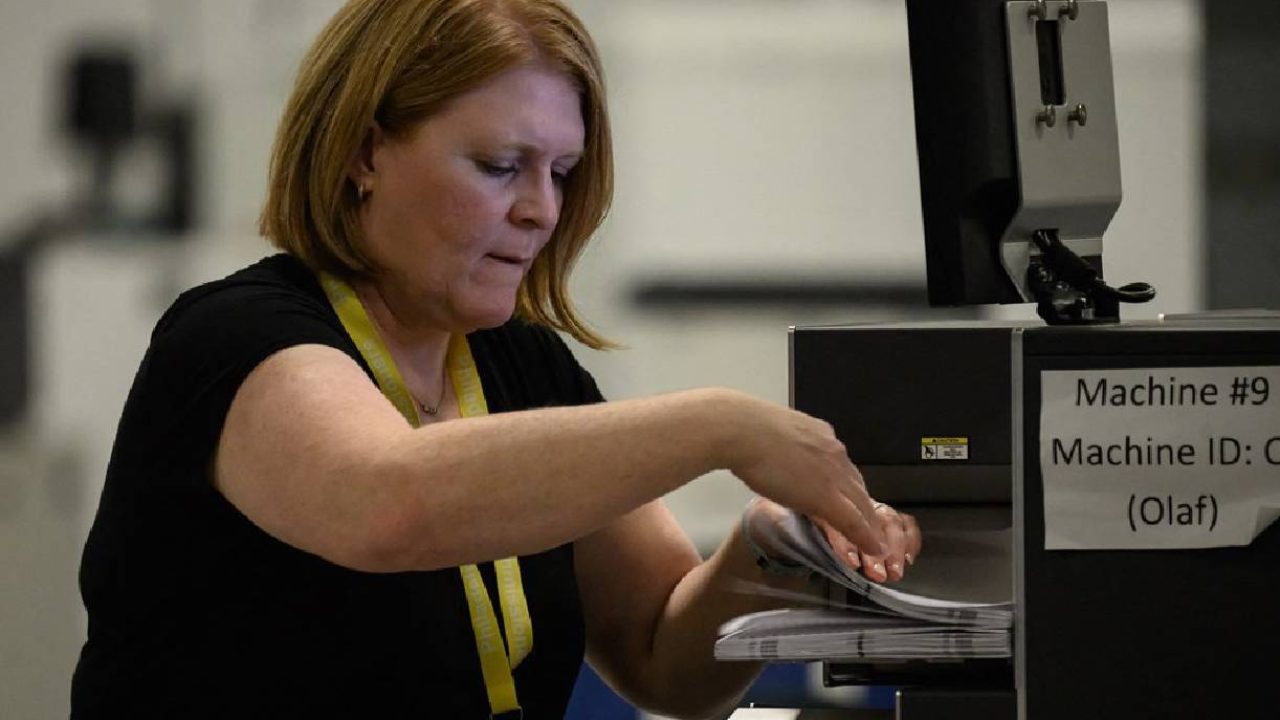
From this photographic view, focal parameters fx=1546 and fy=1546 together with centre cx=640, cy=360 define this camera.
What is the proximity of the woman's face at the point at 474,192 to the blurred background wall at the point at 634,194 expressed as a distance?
167 cm

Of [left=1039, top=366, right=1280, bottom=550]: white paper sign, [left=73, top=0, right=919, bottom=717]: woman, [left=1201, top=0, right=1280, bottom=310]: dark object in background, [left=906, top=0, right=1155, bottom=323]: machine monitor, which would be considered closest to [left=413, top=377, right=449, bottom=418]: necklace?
[left=73, top=0, right=919, bottom=717]: woman

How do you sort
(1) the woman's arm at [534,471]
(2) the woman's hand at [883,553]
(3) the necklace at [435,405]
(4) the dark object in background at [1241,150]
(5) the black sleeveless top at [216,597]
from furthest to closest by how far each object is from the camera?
(4) the dark object in background at [1241,150] → (3) the necklace at [435,405] → (5) the black sleeveless top at [216,597] → (2) the woman's hand at [883,553] → (1) the woman's arm at [534,471]

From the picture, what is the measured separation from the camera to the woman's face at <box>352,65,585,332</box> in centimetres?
122

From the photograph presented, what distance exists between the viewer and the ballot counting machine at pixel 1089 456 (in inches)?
36.5

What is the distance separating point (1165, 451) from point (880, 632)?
0.67 ft

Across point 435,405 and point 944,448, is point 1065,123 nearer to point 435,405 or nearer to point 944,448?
point 944,448

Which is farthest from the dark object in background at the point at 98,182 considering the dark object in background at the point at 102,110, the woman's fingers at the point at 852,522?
the woman's fingers at the point at 852,522

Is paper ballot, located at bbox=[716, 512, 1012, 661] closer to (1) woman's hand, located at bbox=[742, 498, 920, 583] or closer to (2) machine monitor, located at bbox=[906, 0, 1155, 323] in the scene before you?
(1) woman's hand, located at bbox=[742, 498, 920, 583]

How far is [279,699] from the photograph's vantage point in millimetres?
1178

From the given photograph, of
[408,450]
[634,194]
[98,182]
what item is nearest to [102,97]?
[98,182]

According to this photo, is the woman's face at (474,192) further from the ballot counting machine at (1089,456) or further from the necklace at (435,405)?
the ballot counting machine at (1089,456)

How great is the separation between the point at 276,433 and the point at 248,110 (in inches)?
82.7

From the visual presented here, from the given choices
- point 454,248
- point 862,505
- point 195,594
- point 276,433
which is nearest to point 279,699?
point 195,594

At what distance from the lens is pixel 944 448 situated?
1.28m
